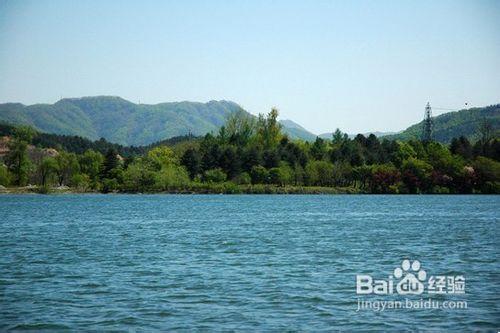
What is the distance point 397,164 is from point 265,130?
41536 mm

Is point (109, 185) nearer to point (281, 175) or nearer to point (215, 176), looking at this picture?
point (215, 176)

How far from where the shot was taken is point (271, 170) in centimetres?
15475

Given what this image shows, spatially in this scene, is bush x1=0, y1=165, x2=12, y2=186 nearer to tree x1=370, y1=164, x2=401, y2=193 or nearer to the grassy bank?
the grassy bank

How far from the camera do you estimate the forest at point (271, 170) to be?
147 metres

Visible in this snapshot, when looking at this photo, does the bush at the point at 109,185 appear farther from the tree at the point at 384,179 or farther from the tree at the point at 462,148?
the tree at the point at 462,148

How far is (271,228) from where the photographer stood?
51219mm

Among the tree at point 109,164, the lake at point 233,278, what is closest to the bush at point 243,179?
the tree at point 109,164

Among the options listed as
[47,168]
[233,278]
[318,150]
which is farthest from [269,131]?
[233,278]

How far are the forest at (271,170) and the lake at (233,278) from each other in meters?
103

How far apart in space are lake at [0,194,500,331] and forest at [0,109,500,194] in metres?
103

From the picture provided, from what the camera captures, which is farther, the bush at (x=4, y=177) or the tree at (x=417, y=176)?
the tree at (x=417, y=176)

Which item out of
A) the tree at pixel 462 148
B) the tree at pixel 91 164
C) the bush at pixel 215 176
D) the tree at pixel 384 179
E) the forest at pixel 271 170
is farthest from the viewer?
the tree at pixel 91 164

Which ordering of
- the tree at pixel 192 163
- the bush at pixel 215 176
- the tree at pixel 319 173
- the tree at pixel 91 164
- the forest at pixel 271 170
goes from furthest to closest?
the tree at pixel 91 164, the tree at pixel 192 163, the tree at pixel 319 173, the bush at pixel 215 176, the forest at pixel 271 170

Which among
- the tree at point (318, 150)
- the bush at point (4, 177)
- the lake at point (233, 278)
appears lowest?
the lake at point (233, 278)
